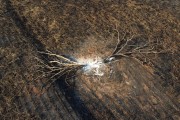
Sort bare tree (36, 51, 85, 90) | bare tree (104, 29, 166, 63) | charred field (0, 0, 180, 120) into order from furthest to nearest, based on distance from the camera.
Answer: bare tree (104, 29, 166, 63) → bare tree (36, 51, 85, 90) → charred field (0, 0, 180, 120)

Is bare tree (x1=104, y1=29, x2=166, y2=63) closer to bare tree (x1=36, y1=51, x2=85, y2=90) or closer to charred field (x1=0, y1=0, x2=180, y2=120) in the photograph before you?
charred field (x1=0, y1=0, x2=180, y2=120)

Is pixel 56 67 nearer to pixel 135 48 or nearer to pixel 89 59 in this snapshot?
pixel 89 59

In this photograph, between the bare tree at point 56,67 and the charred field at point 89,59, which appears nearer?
the charred field at point 89,59

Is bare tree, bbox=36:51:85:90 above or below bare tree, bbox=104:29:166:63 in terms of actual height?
below

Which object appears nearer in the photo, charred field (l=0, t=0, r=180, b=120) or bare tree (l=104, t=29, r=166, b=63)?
charred field (l=0, t=0, r=180, b=120)

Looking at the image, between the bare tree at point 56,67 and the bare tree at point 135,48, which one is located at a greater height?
the bare tree at point 135,48

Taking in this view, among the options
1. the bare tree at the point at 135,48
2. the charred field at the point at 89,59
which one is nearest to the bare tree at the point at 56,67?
the charred field at the point at 89,59

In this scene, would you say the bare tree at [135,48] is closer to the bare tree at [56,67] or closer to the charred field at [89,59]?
the charred field at [89,59]

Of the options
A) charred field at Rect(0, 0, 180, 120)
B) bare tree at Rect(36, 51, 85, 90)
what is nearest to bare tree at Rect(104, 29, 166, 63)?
charred field at Rect(0, 0, 180, 120)

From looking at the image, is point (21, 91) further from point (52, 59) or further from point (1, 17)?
point (1, 17)
